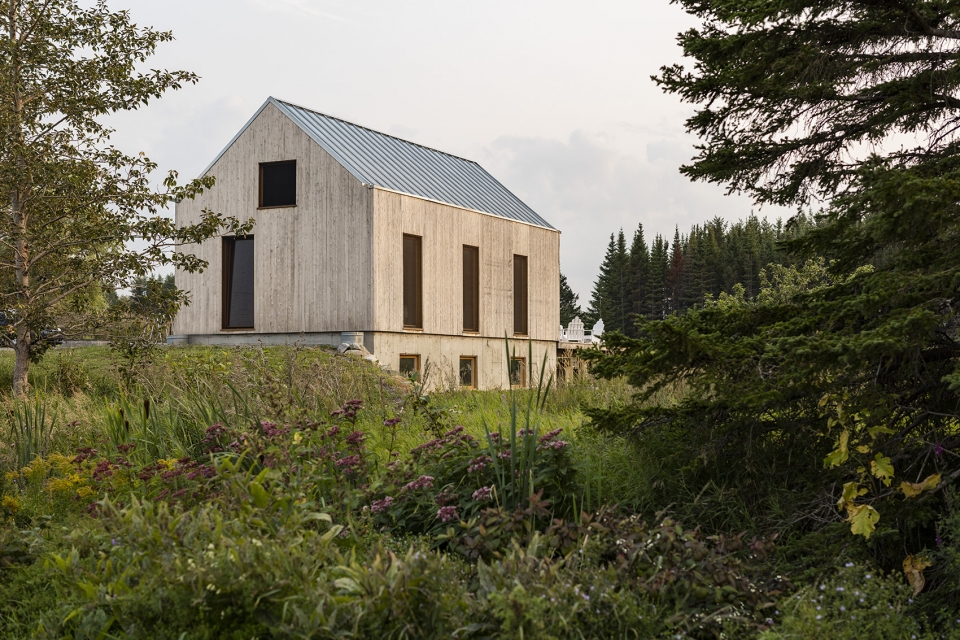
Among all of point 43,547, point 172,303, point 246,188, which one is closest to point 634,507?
point 43,547

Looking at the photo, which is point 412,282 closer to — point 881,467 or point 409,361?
point 409,361

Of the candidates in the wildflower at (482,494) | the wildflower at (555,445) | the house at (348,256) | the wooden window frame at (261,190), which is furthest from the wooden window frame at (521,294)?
the wildflower at (482,494)

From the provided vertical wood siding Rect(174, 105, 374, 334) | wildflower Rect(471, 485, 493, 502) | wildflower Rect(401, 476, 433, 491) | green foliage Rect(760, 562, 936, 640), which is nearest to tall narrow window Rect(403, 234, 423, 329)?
vertical wood siding Rect(174, 105, 374, 334)

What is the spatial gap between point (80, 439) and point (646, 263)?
66.4 m

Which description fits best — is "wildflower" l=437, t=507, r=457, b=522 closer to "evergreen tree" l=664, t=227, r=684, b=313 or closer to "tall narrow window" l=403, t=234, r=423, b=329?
"tall narrow window" l=403, t=234, r=423, b=329

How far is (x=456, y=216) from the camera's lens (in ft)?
58.7

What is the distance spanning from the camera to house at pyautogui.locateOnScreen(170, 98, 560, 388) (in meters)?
16.1

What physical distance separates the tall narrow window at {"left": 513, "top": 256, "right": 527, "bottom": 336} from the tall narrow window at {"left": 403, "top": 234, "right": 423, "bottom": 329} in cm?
339

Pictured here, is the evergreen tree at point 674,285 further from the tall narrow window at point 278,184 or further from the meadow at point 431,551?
the meadow at point 431,551

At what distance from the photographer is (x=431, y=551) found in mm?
3711

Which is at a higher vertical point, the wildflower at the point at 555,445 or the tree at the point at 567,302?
the tree at the point at 567,302

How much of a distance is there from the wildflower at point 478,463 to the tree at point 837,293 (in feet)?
2.36

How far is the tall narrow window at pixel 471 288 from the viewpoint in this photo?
18.3 metres

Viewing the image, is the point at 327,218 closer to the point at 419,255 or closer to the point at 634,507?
the point at 419,255
